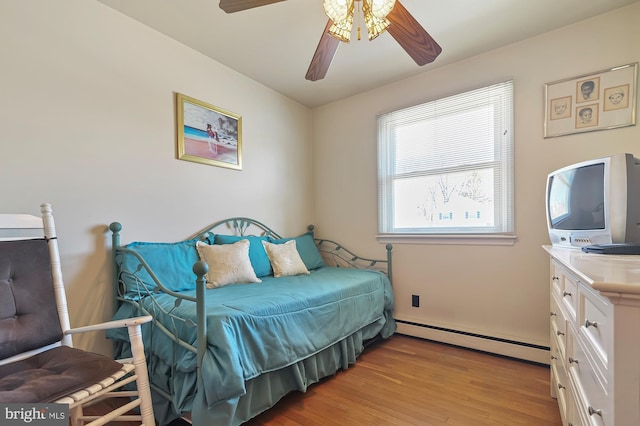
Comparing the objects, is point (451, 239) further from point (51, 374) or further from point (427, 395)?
point (51, 374)

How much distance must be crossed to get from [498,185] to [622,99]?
86 cm

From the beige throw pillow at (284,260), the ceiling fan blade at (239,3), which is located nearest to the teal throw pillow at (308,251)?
the beige throw pillow at (284,260)

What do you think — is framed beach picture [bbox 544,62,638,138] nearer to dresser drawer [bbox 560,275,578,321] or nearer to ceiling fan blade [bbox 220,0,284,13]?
dresser drawer [bbox 560,275,578,321]

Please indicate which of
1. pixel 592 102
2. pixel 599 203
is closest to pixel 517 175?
pixel 592 102

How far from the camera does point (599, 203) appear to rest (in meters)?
1.43

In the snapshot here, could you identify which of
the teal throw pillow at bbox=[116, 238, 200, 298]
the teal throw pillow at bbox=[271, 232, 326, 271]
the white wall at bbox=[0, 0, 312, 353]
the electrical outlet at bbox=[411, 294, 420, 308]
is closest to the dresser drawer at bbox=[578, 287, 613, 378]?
the electrical outlet at bbox=[411, 294, 420, 308]

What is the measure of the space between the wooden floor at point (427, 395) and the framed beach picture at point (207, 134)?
1868mm

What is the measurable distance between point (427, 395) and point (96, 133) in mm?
2585

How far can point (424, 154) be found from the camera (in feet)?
9.05

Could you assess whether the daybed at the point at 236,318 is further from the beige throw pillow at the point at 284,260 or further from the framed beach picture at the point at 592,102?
the framed beach picture at the point at 592,102

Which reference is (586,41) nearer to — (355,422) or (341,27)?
(341,27)

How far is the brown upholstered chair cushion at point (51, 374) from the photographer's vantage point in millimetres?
932

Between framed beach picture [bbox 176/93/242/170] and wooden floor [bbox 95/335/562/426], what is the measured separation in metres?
1.87

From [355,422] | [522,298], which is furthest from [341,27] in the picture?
[522,298]
